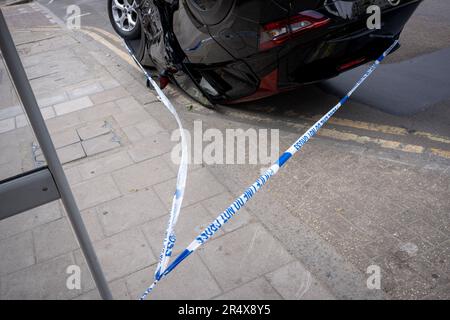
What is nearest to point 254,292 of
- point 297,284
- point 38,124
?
point 297,284

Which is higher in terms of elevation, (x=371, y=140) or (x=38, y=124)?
(x=38, y=124)

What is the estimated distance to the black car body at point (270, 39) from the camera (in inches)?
147

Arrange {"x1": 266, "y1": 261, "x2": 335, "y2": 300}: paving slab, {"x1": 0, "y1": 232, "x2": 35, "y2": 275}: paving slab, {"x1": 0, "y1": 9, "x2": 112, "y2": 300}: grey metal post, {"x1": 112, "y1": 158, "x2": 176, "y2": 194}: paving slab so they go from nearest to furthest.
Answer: {"x1": 0, "y1": 9, "x2": 112, "y2": 300}: grey metal post, {"x1": 266, "y1": 261, "x2": 335, "y2": 300}: paving slab, {"x1": 0, "y1": 232, "x2": 35, "y2": 275}: paving slab, {"x1": 112, "y1": 158, "x2": 176, "y2": 194}: paving slab

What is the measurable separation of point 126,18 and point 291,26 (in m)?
3.60


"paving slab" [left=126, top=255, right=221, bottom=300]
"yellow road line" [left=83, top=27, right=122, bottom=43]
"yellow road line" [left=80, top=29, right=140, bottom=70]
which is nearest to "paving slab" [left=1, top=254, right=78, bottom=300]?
"paving slab" [left=126, top=255, right=221, bottom=300]

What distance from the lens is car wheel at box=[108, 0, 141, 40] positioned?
6274mm

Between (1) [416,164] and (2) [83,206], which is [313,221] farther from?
(2) [83,206]

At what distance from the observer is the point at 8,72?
1891 mm

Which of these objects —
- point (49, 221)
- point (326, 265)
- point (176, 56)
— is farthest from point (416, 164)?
point (49, 221)

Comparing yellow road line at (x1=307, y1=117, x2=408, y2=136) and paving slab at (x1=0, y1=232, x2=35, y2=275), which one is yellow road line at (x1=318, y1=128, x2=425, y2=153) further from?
paving slab at (x1=0, y1=232, x2=35, y2=275)

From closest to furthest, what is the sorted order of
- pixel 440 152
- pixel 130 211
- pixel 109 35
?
pixel 130 211, pixel 440 152, pixel 109 35

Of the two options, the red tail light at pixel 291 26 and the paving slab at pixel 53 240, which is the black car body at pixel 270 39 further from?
the paving slab at pixel 53 240

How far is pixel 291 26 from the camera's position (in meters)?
3.73

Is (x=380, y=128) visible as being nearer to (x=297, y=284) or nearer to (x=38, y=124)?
(x=297, y=284)
